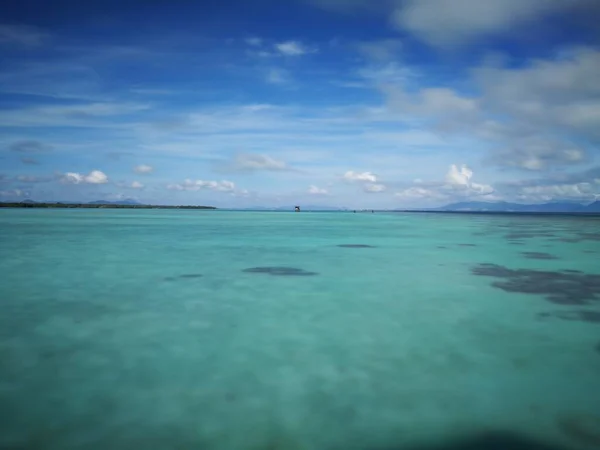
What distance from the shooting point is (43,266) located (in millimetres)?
17266

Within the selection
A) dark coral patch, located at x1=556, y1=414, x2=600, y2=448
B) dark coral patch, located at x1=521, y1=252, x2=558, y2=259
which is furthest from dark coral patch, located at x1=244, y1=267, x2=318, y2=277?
dark coral patch, located at x1=521, y1=252, x2=558, y2=259

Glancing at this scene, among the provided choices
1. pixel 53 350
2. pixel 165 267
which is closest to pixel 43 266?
pixel 165 267

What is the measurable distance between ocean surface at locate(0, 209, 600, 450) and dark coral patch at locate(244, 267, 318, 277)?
4.15ft

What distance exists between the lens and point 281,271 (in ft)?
55.4

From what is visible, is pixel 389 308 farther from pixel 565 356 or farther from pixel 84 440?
pixel 84 440

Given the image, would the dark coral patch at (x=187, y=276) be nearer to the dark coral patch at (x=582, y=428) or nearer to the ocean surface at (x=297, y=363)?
the ocean surface at (x=297, y=363)

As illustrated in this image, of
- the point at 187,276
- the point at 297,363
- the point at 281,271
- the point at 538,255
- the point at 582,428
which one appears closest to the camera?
the point at 582,428

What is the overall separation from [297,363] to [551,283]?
456 inches

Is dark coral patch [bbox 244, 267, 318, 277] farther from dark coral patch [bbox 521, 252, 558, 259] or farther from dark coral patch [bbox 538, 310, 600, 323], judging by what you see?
dark coral patch [bbox 521, 252, 558, 259]

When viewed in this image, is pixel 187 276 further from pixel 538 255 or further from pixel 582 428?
pixel 538 255

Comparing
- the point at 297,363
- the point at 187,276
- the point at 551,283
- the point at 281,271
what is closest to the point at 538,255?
the point at 551,283

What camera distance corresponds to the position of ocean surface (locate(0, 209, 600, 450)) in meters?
5.05

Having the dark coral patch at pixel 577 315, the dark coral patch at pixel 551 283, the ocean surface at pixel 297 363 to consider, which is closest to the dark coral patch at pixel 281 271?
the ocean surface at pixel 297 363

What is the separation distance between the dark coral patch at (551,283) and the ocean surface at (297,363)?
0.43 ft
